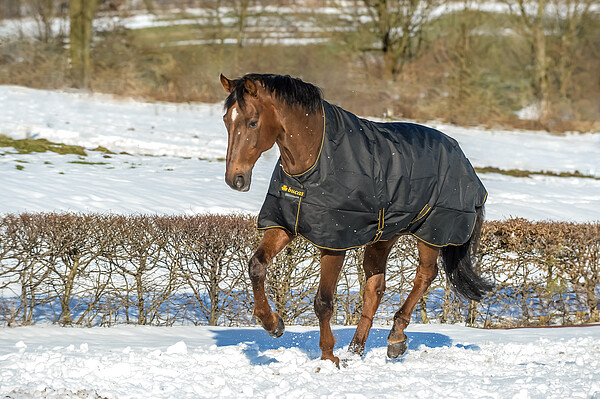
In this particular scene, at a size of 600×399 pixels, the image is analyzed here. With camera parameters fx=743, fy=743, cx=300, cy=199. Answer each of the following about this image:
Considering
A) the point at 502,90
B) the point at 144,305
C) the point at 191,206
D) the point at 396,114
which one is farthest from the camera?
the point at 502,90

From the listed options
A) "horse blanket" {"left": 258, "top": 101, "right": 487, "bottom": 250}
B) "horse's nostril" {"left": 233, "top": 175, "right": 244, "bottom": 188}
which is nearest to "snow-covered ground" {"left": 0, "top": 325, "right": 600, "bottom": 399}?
"horse blanket" {"left": 258, "top": 101, "right": 487, "bottom": 250}

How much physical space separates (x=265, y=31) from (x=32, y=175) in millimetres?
22170

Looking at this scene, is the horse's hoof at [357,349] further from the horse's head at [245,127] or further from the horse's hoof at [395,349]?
the horse's head at [245,127]

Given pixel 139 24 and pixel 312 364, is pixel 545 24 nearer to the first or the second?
pixel 139 24

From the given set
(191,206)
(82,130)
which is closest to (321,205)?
(191,206)

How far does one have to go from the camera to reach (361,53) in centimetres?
3161

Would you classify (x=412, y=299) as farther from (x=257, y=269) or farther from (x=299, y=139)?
(x=299, y=139)

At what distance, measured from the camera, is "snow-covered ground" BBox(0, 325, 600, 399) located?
430 centimetres

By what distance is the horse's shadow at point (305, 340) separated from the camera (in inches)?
222

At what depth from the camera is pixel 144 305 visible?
726 cm

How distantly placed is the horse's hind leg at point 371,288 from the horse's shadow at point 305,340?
317mm

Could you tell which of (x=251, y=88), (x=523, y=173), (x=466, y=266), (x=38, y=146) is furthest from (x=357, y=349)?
(x=523, y=173)

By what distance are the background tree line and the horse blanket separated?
20.0 metres

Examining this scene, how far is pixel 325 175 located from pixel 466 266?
6.81ft
